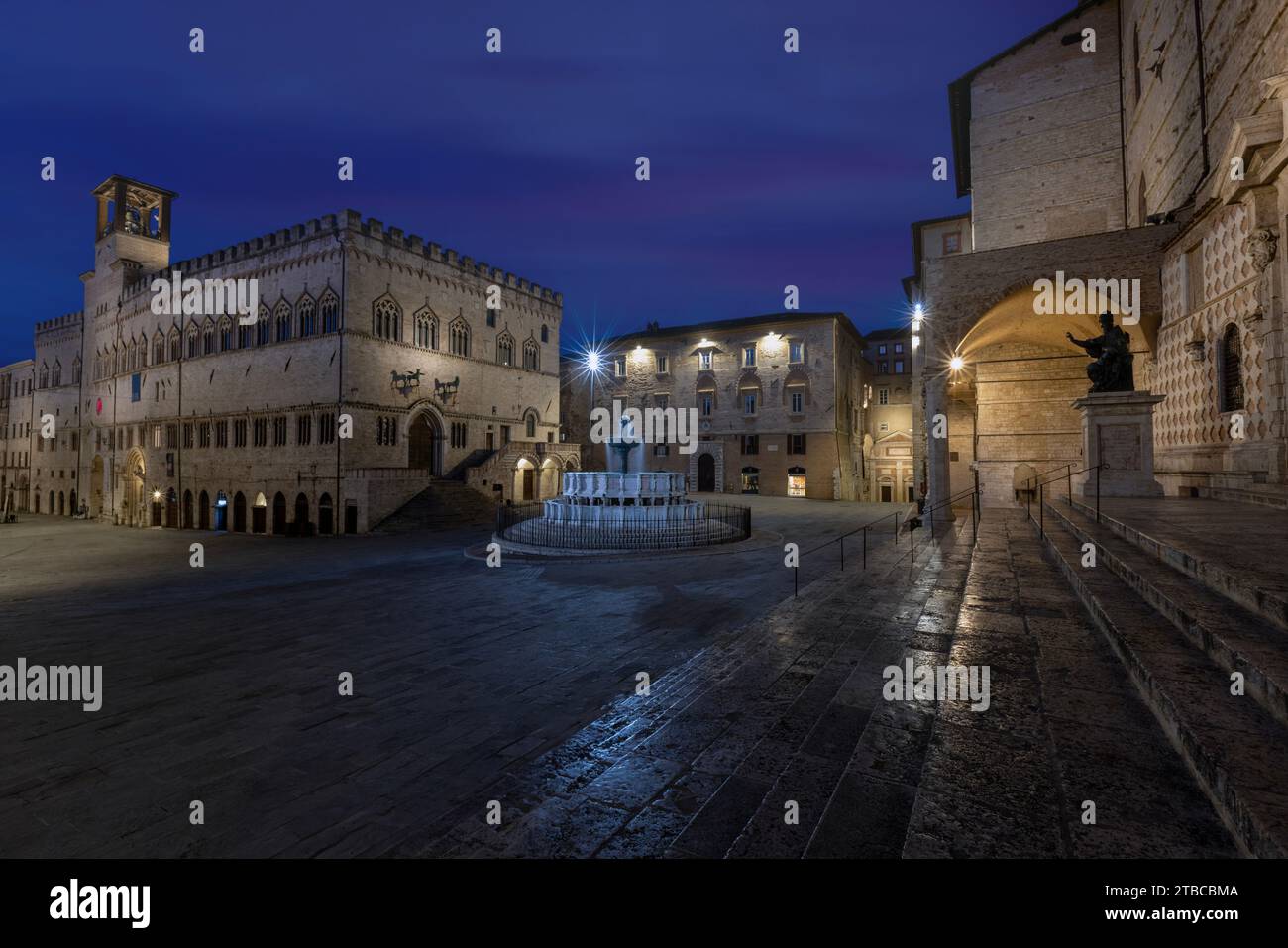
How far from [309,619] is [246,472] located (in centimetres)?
2662

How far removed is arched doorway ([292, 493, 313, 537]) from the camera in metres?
26.5

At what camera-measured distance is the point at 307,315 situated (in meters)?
27.2

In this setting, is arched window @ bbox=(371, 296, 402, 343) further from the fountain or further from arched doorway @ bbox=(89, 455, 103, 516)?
arched doorway @ bbox=(89, 455, 103, 516)

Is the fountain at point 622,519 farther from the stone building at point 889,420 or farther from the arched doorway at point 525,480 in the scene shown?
the stone building at point 889,420

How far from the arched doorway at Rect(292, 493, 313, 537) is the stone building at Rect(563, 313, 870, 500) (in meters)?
23.8

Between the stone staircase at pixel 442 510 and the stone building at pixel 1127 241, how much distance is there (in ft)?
67.0

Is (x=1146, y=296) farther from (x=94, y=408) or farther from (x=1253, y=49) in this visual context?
(x=94, y=408)

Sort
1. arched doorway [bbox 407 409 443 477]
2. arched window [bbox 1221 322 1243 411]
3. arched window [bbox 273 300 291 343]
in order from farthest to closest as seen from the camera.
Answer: arched doorway [bbox 407 409 443 477]
arched window [bbox 273 300 291 343]
arched window [bbox 1221 322 1243 411]

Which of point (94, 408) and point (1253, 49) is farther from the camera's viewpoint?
point (94, 408)

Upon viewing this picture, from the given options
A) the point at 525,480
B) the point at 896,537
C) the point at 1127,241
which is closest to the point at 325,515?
the point at 525,480

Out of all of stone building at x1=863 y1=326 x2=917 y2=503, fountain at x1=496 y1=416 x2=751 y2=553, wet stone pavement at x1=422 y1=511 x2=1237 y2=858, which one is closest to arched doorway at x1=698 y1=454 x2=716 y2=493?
stone building at x1=863 y1=326 x2=917 y2=503

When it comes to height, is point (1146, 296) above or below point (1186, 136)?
below
